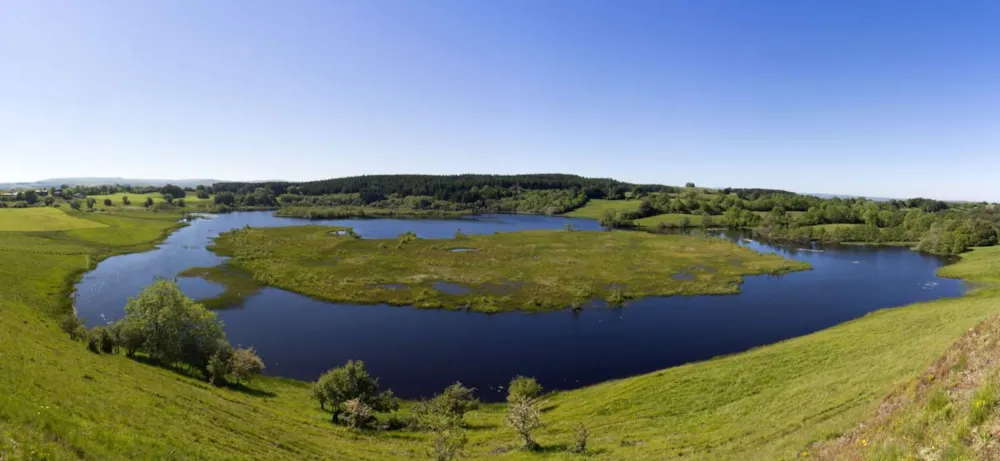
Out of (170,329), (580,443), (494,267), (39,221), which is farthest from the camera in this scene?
(39,221)

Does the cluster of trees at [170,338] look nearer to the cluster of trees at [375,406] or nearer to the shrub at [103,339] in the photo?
the shrub at [103,339]

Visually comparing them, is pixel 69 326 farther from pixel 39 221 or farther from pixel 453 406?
pixel 39 221

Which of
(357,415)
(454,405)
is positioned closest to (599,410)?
(454,405)

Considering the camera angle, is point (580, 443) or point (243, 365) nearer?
point (580, 443)

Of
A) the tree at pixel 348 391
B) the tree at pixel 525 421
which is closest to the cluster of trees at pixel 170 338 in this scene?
the tree at pixel 348 391

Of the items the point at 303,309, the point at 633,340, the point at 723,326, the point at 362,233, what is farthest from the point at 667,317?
the point at 362,233

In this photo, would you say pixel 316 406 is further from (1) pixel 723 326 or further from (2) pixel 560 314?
(1) pixel 723 326

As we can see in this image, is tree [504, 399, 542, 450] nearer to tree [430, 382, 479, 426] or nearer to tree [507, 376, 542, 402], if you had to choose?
tree [430, 382, 479, 426]
